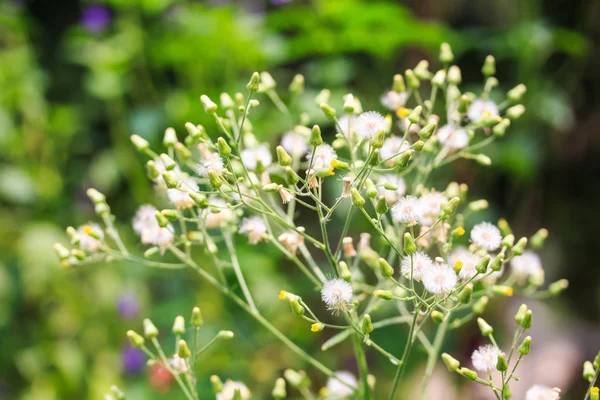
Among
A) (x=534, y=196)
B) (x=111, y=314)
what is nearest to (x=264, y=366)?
(x=111, y=314)

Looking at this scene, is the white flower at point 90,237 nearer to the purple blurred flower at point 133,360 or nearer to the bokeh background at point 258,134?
the bokeh background at point 258,134

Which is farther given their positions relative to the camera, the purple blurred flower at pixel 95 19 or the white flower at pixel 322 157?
the purple blurred flower at pixel 95 19

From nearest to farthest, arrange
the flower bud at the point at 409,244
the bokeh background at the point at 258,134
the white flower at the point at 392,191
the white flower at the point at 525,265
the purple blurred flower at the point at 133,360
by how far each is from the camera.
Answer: the flower bud at the point at 409,244, the white flower at the point at 392,191, the white flower at the point at 525,265, the bokeh background at the point at 258,134, the purple blurred flower at the point at 133,360

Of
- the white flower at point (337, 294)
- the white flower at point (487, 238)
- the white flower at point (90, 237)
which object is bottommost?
the white flower at point (90, 237)

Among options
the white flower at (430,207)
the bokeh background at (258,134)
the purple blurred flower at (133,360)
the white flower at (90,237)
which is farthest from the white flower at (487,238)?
the purple blurred flower at (133,360)

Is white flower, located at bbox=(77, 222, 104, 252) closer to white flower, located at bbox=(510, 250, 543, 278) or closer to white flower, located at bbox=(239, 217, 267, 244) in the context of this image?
white flower, located at bbox=(239, 217, 267, 244)

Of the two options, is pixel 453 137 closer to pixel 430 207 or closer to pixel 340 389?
pixel 430 207

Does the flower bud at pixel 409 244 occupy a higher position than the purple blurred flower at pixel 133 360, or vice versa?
the flower bud at pixel 409 244
